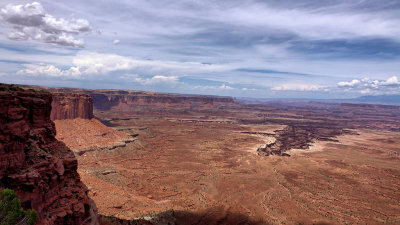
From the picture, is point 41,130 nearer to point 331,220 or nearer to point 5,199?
point 5,199

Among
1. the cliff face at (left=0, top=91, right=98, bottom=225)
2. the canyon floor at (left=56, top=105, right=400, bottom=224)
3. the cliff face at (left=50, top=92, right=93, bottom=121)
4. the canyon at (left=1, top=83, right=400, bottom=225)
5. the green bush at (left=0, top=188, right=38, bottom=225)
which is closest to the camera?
the green bush at (left=0, top=188, right=38, bottom=225)

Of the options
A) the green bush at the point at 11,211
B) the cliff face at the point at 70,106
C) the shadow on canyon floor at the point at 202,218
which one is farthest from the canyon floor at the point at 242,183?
the green bush at the point at 11,211

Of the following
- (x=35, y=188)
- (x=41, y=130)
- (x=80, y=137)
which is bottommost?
(x=80, y=137)

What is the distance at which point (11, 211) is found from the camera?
11.6 meters

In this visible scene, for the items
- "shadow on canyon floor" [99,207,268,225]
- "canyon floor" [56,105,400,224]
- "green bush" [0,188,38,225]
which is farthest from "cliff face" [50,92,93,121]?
"green bush" [0,188,38,225]

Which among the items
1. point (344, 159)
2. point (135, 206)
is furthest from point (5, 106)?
point (344, 159)

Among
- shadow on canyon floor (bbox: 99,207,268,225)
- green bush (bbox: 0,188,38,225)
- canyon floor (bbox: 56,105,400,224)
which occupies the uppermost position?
green bush (bbox: 0,188,38,225)

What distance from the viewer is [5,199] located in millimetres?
11539

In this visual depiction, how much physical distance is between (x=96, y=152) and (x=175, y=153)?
60.2 ft

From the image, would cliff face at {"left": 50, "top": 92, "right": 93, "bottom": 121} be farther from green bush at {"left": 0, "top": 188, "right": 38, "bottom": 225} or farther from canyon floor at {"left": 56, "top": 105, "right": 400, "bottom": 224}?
green bush at {"left": 0, "top": 188, "right": 38, "bottom": 225}

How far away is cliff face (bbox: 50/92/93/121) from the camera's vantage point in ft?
187

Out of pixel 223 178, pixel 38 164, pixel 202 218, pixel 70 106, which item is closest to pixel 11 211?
pixel 38 164

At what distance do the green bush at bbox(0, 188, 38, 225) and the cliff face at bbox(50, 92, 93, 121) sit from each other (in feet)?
163

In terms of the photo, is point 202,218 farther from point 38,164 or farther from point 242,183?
point 38,164
